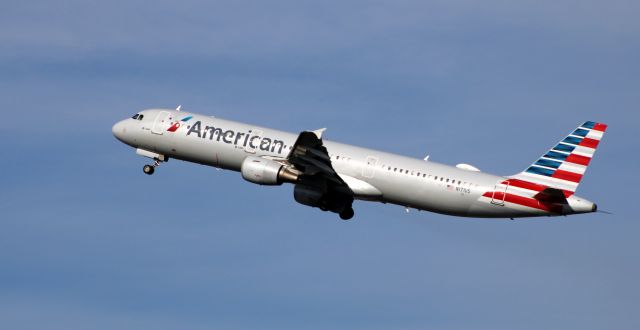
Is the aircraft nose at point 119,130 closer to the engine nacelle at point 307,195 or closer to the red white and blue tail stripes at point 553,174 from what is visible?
the engine nacelle at point 307,195

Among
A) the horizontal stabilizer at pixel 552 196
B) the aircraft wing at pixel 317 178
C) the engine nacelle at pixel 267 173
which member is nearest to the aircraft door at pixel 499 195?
the horizontal stabilizer at pixel 552 196

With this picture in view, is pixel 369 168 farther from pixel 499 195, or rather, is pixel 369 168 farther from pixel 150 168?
pixel 150 168

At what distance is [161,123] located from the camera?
66625 mm

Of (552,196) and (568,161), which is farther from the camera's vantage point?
(568,161)

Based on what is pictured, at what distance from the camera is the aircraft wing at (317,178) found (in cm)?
5794

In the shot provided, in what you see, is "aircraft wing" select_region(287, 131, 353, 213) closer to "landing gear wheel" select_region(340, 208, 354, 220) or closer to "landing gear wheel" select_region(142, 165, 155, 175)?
"landing gear wheel" select_region(340, 208, 354, 220)

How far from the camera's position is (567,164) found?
189ft

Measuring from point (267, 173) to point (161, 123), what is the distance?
1033 centimetres

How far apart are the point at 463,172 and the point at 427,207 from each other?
283 centimetres

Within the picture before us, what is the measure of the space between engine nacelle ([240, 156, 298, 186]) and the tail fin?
12.7m

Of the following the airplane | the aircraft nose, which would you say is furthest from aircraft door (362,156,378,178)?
the aircraft nose

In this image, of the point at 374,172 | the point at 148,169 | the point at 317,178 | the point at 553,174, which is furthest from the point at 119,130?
the point at 553,174

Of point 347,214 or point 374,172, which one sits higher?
point 374,172

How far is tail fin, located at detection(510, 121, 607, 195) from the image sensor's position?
57.4 m
